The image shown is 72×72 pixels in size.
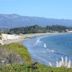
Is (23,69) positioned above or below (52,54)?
above

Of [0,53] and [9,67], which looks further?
[0,53]

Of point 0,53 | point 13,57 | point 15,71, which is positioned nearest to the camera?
point 15,71

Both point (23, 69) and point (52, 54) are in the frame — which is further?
point (52, 54)

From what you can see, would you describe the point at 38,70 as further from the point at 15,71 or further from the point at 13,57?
the point at 13,57

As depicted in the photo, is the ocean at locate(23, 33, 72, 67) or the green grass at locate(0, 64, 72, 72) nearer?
the green grass at locate(0, 64, 72, 72)

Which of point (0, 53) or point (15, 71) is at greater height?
point (15, 71)

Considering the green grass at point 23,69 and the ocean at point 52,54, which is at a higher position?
the green grass at point 23,69

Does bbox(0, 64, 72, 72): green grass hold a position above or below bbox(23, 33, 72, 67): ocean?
above

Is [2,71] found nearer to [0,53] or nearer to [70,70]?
[70,70]

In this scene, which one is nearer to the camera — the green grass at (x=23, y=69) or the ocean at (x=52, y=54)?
the green grass at (x=23, y=69)

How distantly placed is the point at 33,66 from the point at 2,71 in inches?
43.0

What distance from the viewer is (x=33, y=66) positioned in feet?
40.1

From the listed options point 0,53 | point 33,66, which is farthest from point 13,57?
point 33,66

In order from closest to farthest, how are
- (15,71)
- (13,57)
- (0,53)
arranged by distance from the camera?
1. (15,71)
2. (13,57)
3. (0,53)
